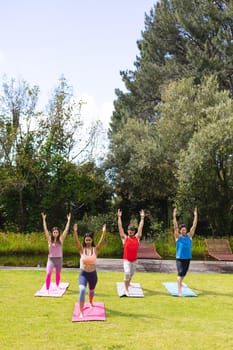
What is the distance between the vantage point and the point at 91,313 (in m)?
7.94

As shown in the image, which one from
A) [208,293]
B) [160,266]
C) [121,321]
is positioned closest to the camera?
[121,321]

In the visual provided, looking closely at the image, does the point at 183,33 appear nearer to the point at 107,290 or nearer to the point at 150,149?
the point at 150,149

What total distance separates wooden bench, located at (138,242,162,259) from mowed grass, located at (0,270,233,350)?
4.23 meters

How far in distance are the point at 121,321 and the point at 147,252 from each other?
9.17 meters

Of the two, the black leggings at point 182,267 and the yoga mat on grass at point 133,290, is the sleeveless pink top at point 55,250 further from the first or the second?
the black leggings at point 182,267

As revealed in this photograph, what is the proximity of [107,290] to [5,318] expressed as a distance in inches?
146

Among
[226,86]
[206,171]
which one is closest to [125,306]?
[206,171]

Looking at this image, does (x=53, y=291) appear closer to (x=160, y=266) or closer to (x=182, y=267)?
(x=182, y=267)

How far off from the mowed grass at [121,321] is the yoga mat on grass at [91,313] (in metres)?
0.12

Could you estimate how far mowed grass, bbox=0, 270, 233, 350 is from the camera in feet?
20.2

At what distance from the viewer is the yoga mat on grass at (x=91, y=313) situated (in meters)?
7.49

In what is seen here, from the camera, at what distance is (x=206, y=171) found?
19812mm

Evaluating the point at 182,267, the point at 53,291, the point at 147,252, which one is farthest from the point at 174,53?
the point at 53,291

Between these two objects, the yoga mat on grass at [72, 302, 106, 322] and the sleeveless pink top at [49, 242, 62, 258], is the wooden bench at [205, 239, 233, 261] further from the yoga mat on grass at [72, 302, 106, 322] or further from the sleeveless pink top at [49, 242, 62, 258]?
the yoga mat on grass at [72, 302, 106, 322]
